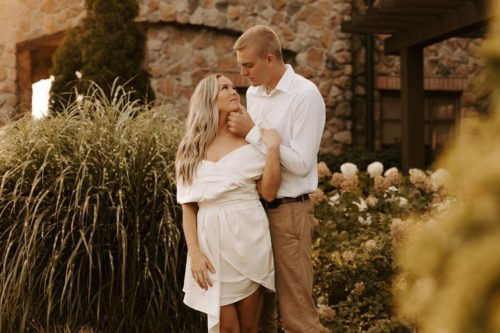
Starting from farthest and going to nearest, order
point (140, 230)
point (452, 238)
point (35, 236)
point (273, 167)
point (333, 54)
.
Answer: point (333, 54) < point (140, 230) < point (35, 236) < point (273, 167) < point (452, 238)

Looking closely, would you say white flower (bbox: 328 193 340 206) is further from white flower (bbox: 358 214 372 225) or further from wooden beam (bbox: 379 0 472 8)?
wooden beam (bbox: 379 0 472 8)

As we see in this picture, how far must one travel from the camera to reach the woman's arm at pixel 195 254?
3268 mm

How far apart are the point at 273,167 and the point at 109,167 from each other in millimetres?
1620

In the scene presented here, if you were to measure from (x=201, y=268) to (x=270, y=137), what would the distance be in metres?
0.63

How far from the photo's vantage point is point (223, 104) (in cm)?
336

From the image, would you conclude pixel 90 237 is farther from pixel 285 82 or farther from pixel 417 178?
pixel 417 178

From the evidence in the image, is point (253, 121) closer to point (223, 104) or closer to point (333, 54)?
point (223, 104)

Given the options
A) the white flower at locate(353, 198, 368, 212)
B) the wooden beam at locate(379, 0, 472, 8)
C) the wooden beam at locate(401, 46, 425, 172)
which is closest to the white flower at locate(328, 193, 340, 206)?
the white flower at locate(353, 198, 368, 212)

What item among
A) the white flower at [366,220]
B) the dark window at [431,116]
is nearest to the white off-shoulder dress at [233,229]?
the white flower at [366,220]

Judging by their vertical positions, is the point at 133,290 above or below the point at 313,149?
below

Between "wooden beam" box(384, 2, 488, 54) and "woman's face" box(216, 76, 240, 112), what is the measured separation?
457cm

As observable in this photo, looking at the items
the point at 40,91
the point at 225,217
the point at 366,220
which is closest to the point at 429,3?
the point at 366,220

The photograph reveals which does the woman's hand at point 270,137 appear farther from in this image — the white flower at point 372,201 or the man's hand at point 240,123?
the white flower at point 372,201

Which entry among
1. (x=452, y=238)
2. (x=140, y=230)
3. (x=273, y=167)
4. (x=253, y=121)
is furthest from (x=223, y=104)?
(x=452, y=238)
